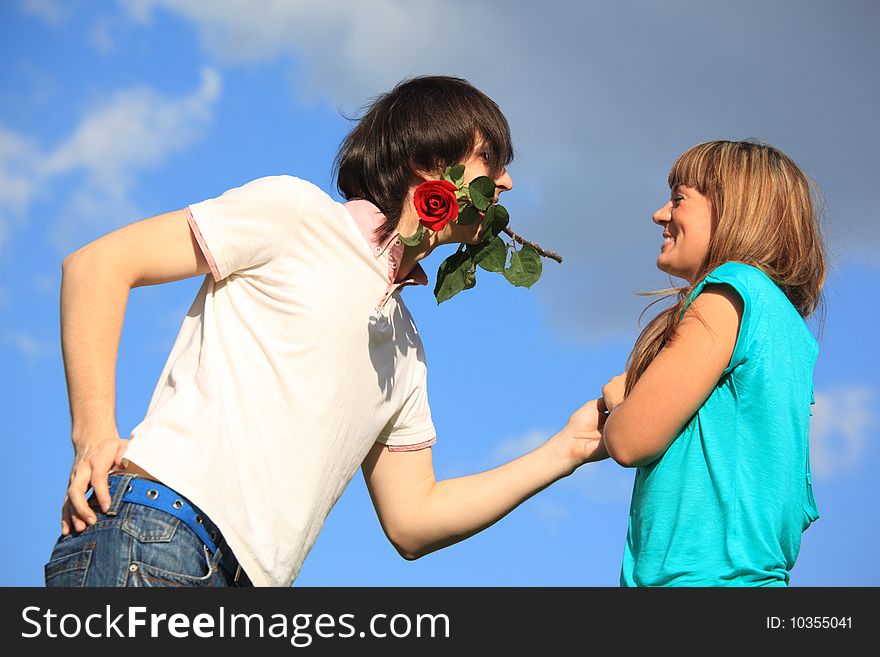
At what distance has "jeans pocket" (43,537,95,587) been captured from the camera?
312 centimetres

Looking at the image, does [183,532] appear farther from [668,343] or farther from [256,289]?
[668,343]

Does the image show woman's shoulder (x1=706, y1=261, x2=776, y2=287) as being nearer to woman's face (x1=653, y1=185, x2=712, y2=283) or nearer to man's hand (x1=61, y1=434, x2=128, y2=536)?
woman's face (x1=653, y1=185, x2=712, y2=283)

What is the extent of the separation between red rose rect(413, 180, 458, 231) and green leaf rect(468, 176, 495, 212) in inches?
6.0

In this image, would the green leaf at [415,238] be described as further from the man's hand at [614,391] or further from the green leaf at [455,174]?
the man's hand at [614,391]

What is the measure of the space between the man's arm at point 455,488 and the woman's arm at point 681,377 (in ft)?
2.62

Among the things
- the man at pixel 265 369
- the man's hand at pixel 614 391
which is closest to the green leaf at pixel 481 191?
the man at pixel 265 369

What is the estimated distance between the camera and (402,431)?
177 inches

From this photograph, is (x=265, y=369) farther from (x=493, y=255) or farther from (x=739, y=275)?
(x=739, y=275)

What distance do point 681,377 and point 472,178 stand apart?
1.38m

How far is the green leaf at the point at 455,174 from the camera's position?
421 centimetres

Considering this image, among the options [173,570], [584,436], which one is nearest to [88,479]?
[173,570]

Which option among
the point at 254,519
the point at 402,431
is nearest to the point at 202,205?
the point at 254,519

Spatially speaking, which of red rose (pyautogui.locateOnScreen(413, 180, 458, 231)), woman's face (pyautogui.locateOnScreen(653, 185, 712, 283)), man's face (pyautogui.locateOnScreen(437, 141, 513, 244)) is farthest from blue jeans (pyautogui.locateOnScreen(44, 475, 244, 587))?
woman's face (pyautogui.locateOnScreen(653, 185, 712, 283))
